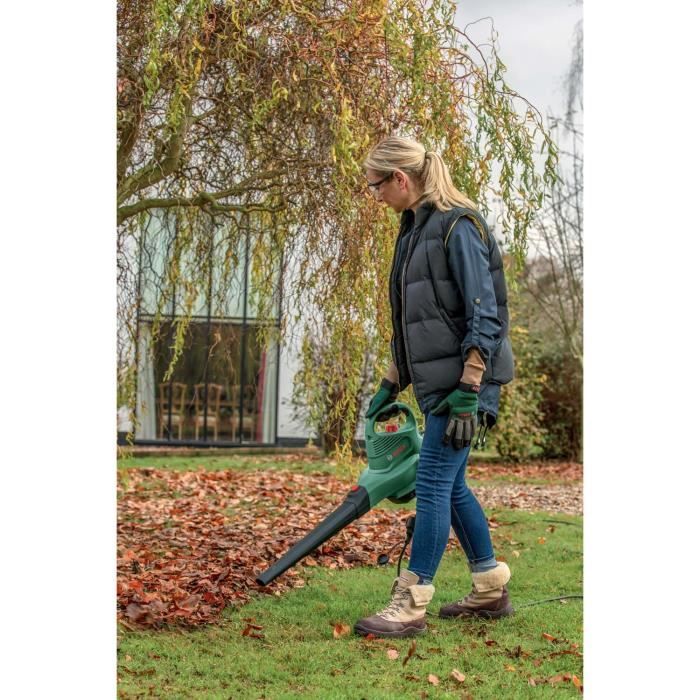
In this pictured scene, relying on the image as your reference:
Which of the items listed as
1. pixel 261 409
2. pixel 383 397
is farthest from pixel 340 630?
pixel 261 409

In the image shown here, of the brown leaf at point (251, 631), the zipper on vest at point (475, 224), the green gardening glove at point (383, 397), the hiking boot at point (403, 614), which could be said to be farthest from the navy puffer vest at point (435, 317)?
the brown leaf at point (251, 631)

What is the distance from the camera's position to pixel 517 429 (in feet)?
32.2

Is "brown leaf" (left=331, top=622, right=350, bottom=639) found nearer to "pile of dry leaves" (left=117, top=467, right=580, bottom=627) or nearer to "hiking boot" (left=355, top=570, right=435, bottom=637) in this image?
"hiking boot" (left=355, top=570, right=435, bottom=637)

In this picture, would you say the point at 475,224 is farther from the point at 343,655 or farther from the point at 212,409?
the point at 212,409

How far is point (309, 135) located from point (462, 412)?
1797mm

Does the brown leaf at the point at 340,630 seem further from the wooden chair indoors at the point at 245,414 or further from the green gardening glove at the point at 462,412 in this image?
the wooden chair indoors at the point at 245,414

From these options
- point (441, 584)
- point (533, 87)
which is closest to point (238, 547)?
point (441, 584)

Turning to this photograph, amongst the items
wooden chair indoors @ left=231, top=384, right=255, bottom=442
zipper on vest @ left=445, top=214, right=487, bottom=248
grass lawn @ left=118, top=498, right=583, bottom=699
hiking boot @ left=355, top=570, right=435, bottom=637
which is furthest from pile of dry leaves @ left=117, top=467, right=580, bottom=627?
wooden chair indoors @ left=231, top=384, right=255, bottom=442

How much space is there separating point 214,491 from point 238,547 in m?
2.58

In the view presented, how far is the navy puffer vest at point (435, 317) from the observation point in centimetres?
303

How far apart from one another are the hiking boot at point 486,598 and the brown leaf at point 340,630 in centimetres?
39

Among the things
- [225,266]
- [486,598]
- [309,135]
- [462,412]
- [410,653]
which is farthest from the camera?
[225,266]

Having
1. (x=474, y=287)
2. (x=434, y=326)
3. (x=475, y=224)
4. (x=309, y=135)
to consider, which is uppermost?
(x=309, y=135)

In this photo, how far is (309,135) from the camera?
4.23m
